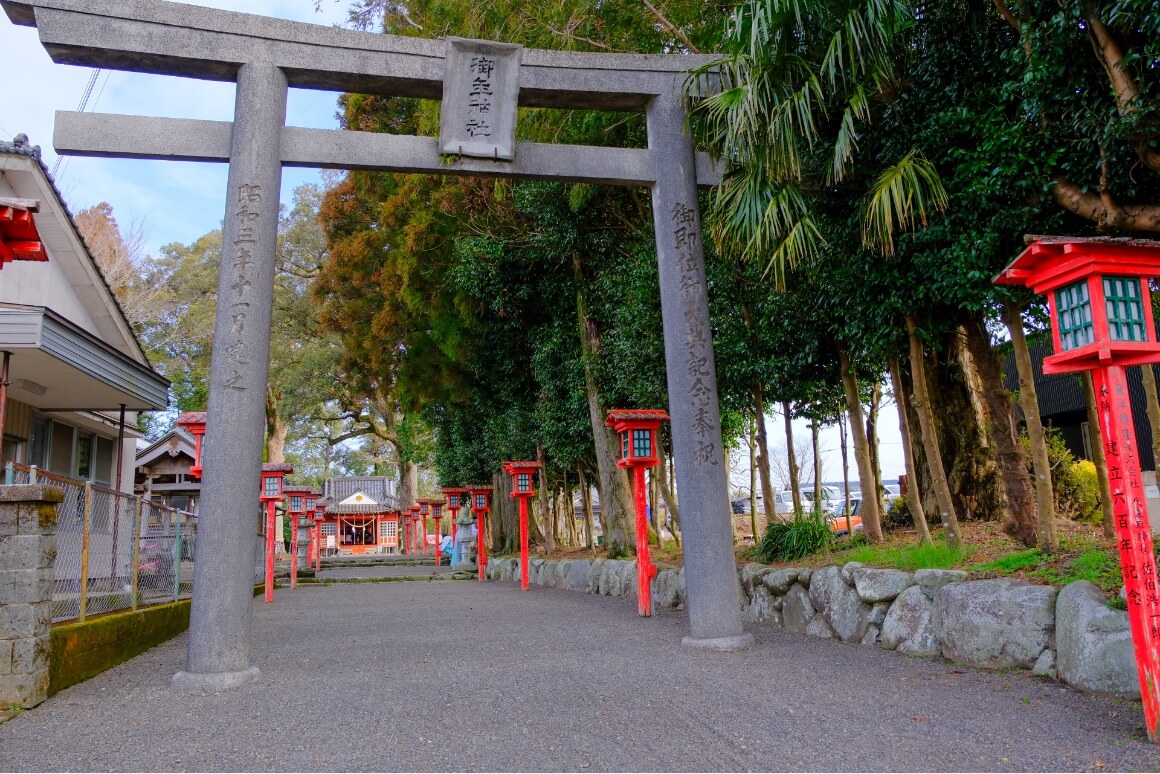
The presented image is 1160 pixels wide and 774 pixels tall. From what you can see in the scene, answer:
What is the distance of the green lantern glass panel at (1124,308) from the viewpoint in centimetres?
375

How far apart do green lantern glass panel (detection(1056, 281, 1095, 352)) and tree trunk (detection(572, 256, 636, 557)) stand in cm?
961

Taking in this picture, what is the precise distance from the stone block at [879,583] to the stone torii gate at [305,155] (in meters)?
1.02

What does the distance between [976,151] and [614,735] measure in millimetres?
4588

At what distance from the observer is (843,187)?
6867mm

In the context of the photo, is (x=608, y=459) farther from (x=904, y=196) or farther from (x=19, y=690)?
(x=19, y=690)

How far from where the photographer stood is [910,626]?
6090 mm

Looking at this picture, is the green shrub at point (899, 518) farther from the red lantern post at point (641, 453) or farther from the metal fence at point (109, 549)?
the metal fence at point (109, 549)

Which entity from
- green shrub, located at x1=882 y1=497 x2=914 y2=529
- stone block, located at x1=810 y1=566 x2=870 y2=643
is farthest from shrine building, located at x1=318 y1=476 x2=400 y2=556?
stone block, located at x1=810 y1=566 x2=870 y2=643

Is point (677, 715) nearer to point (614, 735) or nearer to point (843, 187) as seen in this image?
point (614, 735)

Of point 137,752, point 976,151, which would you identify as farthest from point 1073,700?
point 137,752

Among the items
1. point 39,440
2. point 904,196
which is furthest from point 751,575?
point 39,440

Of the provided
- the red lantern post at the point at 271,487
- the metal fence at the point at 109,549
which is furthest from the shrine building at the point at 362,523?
the metal fence at the point at 109,549

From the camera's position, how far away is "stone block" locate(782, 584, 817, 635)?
7.45 m

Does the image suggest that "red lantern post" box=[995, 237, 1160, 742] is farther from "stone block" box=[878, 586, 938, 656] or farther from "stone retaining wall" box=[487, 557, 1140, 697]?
"stone block" box=[878, 586, 938, 656]
